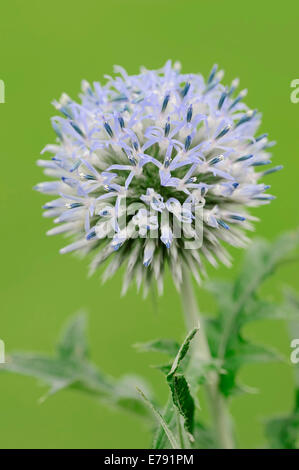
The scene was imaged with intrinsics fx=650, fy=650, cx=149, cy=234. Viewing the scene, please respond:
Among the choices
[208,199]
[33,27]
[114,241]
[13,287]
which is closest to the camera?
[114,241]

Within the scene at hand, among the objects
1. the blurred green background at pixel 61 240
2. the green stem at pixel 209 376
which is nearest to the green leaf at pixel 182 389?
the green stem at pixel 209 376

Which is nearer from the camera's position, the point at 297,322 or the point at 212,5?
the point at 297,322

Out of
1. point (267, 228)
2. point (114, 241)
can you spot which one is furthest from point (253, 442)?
point (114, 241)

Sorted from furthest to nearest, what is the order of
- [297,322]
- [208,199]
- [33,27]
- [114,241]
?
1. [33,27]
2. [297,322]
3. [208,199]
4. [114,241]

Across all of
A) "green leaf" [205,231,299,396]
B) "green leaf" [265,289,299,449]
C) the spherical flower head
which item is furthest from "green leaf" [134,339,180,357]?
"green leaf" [265,289,299,449]

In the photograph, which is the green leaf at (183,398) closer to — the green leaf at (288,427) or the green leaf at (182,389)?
the green leaf at (182,389)

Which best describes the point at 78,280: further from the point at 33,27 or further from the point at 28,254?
the point at 33,27
